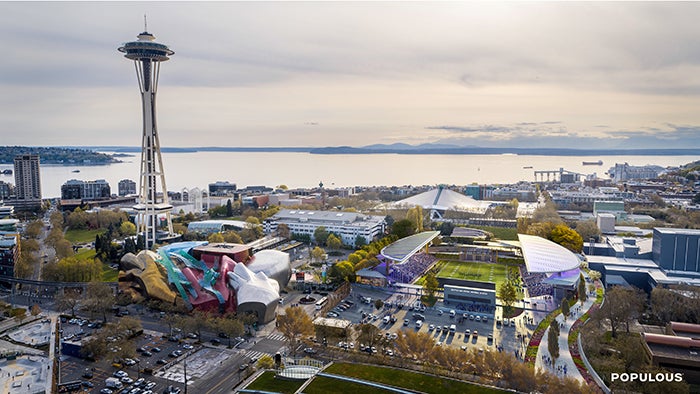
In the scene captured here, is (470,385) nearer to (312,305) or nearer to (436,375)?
(436,375)

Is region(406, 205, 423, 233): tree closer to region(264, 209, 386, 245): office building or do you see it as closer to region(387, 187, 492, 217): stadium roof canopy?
region(264, 209, 386, 245): office building

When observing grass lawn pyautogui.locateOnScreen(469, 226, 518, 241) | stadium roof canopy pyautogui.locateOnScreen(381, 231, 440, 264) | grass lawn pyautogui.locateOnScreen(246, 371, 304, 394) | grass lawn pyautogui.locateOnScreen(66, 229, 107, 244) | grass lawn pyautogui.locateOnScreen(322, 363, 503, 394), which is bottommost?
grass lawn pyautogui.locateOnScreen(246, 371, 304, 394)

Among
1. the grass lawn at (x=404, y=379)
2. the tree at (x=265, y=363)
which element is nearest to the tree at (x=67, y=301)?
the tree at (x=265, y=363)

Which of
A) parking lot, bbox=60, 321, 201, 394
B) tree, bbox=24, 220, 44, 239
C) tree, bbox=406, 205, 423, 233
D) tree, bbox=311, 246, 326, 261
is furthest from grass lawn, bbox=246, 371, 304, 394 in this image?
tree, bbox=24, 220, 44, 239

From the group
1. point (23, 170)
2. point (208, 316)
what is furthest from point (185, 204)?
point (208, 316)

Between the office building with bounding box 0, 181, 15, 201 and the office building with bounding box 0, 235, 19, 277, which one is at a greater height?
the office building with bounding box 0, 181, 15, 201

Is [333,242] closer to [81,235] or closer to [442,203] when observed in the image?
[442,203]

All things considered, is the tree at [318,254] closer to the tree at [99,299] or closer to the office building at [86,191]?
the tree at [99,299]
